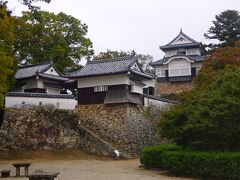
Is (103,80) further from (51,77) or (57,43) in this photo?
(57,43)

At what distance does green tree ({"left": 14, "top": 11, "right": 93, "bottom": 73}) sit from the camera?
38000 mm

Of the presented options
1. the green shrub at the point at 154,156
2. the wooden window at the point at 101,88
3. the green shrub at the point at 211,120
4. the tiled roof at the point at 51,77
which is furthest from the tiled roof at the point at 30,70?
the green shrub at the point at 211,120

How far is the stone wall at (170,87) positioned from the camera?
44750mm

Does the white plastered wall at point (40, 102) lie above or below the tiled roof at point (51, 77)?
below

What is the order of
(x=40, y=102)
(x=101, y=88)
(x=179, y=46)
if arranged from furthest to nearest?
(x=179, y=46) → (x=101, y=88) → (x=40, y=102)

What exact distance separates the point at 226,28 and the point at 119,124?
22.0 metres

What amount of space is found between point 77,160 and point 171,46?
28.0m

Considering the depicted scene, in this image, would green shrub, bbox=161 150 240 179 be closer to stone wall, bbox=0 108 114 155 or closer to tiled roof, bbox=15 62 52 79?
stone wall, bbox=0 108 114 155

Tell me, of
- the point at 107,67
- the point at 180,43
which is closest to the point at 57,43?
the point at 107,67

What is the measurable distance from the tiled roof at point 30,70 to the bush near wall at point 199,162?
52.2ft

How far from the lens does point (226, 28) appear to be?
1730 inches

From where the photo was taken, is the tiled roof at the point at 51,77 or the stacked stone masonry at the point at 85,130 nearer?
the stacked stone masonry at the point at 85,130

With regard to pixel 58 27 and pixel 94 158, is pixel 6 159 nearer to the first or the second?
pixel 94 158

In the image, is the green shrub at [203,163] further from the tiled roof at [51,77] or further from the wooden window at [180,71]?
the wooden window at [180,71]
